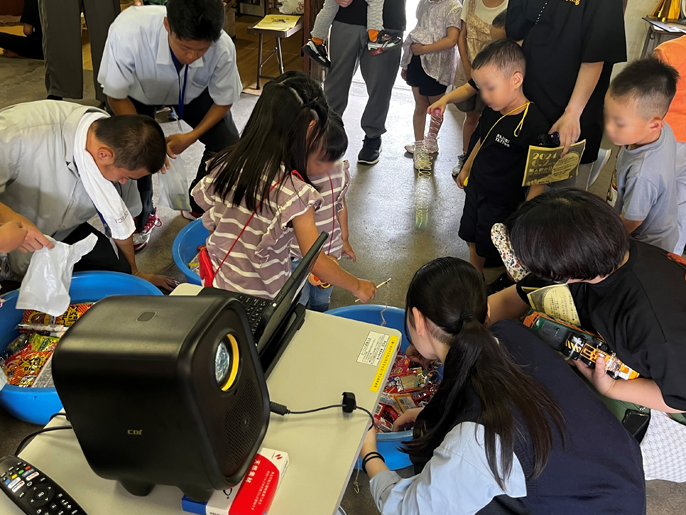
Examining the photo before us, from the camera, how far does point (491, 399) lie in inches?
40.9

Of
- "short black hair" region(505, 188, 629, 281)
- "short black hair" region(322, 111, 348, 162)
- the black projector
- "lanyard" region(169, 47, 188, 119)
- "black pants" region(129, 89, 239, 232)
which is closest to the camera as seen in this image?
the black projector

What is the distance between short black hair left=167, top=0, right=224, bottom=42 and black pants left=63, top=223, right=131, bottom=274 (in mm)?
869

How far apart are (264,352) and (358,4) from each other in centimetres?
269

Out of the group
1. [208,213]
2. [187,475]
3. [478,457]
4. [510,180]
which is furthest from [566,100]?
[187,475]

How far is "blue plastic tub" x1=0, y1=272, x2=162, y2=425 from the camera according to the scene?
168 cm

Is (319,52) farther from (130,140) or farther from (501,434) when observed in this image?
(501,434)

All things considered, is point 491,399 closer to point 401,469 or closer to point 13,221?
point 401,469

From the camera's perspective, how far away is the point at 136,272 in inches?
93.1

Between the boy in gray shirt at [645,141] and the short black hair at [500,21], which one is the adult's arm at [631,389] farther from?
the short black hair at [500,21]

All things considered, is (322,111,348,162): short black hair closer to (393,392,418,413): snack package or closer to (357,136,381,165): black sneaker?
(393,392,418,413): snack package

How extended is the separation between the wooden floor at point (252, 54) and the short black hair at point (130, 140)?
266 cm

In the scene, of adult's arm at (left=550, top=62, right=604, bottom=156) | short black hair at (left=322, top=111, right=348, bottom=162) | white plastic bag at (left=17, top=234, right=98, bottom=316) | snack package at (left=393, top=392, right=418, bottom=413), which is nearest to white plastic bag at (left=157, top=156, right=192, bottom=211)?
white plastic bag at (left=17, top=234, right=98, bottom=316)

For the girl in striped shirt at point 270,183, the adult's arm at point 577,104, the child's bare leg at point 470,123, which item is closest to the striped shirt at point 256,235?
the girl in striped shirt at point 270,183

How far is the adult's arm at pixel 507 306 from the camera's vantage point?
176cm
